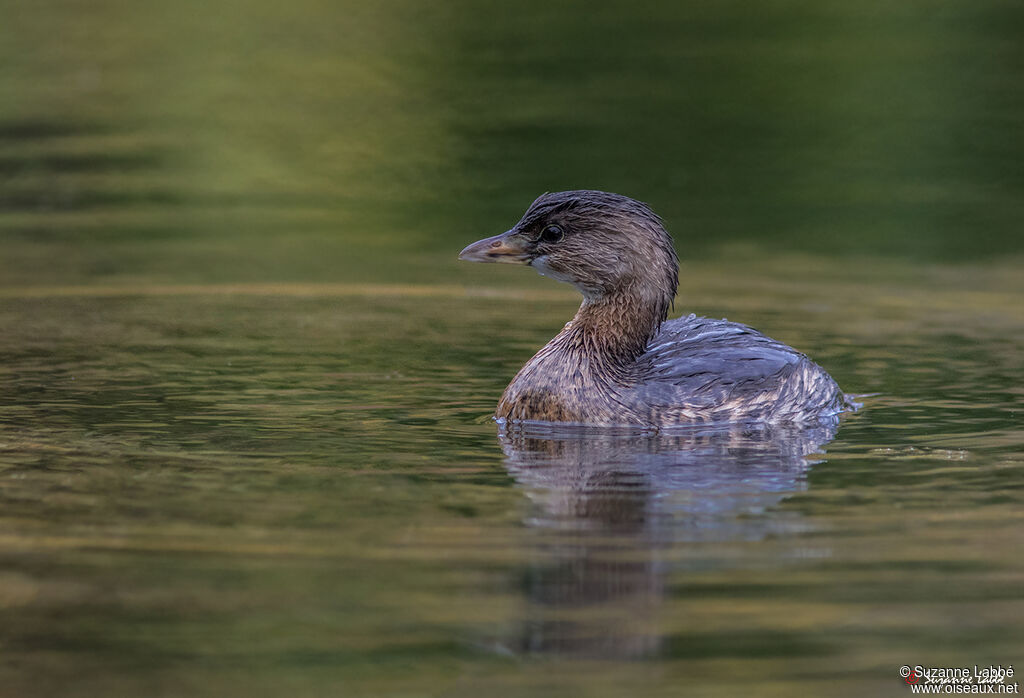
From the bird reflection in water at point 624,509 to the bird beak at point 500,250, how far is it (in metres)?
1.13

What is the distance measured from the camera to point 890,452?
8.59 m

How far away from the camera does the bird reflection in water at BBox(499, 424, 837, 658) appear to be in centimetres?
608

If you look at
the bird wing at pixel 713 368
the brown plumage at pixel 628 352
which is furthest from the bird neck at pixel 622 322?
the bird wing at pixel 713 368

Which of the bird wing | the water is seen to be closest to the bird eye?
the bird wing

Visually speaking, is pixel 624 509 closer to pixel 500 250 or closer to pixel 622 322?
pixel 622 322

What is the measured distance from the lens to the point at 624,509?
7457 millimetres

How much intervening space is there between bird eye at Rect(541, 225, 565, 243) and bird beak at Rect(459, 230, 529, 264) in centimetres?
14

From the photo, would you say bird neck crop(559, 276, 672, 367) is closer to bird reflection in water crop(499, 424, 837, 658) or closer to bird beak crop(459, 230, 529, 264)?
bird beak crop(459, 230, 529, 264)

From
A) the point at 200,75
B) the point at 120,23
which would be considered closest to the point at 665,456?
the point at 200,75

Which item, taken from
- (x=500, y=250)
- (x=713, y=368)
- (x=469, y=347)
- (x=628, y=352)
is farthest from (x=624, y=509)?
(x=469, y=347)

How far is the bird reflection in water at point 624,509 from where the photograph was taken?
19.9 feet

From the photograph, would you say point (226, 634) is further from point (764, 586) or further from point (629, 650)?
point (764, 586)

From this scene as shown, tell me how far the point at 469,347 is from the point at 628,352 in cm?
170

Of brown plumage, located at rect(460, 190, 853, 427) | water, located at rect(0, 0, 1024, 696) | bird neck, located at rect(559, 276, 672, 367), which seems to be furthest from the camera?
bird neck, located at rect(559, 276, 672, 367)
